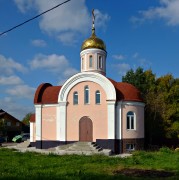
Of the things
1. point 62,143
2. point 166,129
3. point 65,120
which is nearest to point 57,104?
point 65,120

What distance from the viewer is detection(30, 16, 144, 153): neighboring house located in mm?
23531

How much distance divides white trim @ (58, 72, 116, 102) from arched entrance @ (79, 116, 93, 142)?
2.28 m

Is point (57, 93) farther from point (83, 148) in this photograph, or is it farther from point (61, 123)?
point (83, 148)

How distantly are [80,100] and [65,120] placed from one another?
2.02 m

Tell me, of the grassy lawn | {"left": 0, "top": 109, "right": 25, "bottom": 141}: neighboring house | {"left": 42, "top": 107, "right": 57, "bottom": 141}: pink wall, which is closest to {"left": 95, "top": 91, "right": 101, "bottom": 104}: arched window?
{"left": 42, "top": 107, "right": 57, "bottom": 141}: pink wall

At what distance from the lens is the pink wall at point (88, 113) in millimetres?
23688

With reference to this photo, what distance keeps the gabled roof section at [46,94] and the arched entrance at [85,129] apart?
9.64ft

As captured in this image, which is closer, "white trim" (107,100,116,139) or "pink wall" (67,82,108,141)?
"white trim" (107,100,116,139)

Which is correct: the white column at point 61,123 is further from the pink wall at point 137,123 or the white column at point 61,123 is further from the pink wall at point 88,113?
the pink wall at point 137,123

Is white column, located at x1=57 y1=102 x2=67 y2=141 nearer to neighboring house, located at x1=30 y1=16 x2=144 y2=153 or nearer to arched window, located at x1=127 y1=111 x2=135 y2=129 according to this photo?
neighboring house, located at x1=30 y1=16 x2=144 y2=153

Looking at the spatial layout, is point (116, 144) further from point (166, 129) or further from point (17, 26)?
point (17, 26)

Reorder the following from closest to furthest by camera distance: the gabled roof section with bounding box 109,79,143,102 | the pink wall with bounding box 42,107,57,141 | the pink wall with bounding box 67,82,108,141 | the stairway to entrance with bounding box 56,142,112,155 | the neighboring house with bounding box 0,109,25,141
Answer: the stairway to entrance with bounding box 56,142,112,155 → the pink wall with bounding box 67,82,108,141 → the gabled roof section with bounding box 109,79,143,102 → the pink wall with bounding box 42,107,57,141 → the neighboring house with bounding box 0,109,25,141

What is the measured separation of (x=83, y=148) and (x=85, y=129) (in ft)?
6.30

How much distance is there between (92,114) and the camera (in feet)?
78.7
